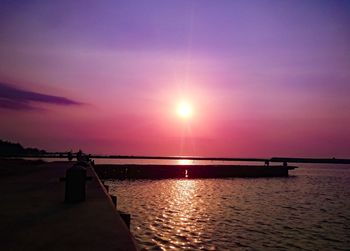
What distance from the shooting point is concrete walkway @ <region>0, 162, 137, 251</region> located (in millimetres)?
5793

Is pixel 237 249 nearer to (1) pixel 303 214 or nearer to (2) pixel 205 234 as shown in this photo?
(2) pixel 205 234

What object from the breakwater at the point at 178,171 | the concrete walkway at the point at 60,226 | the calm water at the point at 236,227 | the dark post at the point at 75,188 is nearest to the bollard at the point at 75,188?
the dark post at the point at 75,188

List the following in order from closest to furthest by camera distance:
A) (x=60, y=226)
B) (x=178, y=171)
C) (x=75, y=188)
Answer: (x=60, y=226), (x=75, y=188), (x=178, y=171)

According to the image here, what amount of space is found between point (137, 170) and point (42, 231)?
69.8 metres

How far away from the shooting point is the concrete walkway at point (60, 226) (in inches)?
228

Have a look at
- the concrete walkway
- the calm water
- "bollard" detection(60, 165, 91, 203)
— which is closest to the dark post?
"bollard" detection(60, 165, 91, 203)

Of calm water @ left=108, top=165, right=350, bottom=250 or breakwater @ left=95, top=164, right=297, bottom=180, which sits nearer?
calm water @ left=108, top=165, right=350, bottom=250

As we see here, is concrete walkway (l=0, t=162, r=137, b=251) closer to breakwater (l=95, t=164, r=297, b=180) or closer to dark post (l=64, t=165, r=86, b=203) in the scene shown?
dark post (l=64, t=165, r=86, b=203)

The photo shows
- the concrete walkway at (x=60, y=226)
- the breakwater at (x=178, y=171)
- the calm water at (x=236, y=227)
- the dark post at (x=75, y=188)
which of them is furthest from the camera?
the breakwater at (x=178, y=171)

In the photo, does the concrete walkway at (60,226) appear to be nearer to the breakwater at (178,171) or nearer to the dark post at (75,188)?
the dark post at (75,188)

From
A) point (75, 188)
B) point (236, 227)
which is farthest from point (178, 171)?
point (75, 188)

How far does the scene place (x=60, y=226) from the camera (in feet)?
24.0

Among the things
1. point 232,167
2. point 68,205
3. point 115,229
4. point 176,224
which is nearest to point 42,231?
point 115,229

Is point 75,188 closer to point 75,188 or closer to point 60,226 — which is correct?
point 75,188
